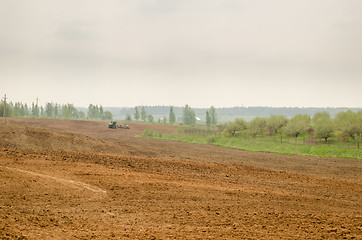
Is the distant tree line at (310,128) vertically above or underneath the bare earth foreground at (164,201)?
above

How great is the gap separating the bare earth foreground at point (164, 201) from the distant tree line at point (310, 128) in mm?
20187

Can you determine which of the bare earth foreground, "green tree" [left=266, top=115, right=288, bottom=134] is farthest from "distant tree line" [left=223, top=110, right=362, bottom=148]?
the bare earth foreground

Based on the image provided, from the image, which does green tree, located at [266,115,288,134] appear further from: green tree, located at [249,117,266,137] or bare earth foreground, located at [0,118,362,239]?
bare earth foreground, located at [0,118,362,239]

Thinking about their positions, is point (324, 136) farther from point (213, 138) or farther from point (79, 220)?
point (79, 220)

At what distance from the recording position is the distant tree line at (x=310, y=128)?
40.5 meters

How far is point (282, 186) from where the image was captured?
1764 cm

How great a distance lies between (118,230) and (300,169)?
2061 cm

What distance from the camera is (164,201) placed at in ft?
41.9

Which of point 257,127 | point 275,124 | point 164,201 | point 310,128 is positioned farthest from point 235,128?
point 164,201

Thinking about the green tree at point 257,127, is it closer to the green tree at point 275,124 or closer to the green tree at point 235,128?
the green tree at point 275,124

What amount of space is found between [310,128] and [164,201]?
42371 millimetres

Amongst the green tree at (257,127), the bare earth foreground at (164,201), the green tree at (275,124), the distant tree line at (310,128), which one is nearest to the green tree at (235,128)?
the distant tree line at (310,128)

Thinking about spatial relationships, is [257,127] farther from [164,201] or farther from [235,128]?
[164,201]

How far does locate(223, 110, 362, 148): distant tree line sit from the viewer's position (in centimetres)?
4053
